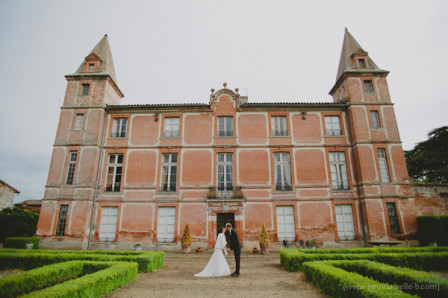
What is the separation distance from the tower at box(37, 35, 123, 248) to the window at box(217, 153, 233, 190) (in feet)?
29.6

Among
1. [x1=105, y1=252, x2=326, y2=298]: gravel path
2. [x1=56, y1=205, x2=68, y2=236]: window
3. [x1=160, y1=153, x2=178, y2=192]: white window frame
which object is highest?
[x1=160, y1=153, x2=178, y2=192]: white window frame

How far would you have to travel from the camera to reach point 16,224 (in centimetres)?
2216

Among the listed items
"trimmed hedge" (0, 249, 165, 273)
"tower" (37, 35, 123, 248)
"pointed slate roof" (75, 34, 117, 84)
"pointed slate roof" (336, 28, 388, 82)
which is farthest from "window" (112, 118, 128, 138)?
"pointed slate roof" (336, 28, 388, 82)

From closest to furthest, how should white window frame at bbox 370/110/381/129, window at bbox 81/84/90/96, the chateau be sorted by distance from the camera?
1. the chateau
2. white window frame at bbox 370/110/381/129
3. window at bbox 81/84/90/96

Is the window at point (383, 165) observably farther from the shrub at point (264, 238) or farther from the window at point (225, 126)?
the window at point (225, 126)

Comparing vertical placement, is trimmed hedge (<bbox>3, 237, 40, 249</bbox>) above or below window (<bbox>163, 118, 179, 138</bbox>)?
below

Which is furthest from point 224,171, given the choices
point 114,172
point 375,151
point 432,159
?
point 432,159

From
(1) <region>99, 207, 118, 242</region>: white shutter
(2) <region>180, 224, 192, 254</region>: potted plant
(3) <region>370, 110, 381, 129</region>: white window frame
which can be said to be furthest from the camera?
(3) <region>370, 110, 381, 129</region>: white window frame

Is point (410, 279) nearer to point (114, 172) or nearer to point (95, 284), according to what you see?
point (95, 284)

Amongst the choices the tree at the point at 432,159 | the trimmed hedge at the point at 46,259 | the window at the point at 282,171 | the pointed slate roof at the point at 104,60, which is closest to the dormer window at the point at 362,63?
the window at the point at 282,171

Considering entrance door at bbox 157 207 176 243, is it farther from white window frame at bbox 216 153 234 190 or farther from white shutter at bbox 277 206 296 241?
white shutter at bbox 277 206 296 241

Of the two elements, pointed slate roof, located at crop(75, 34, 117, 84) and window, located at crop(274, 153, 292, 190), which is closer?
window, located at crop(274, 153, 292, 190)

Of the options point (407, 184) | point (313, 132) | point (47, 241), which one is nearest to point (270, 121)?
point (313, 132)

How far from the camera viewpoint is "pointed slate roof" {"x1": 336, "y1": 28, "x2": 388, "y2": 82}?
64.0ft
